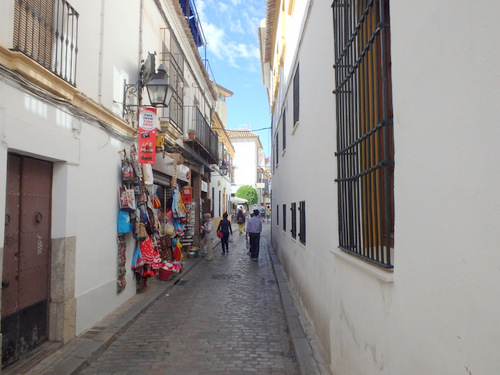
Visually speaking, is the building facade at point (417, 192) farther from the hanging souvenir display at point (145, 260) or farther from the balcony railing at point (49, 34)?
the hanging souvenir display at point (145, 260)

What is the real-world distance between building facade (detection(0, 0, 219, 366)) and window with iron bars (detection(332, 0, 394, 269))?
10.6ft

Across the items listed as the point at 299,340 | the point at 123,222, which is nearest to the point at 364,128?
the point at 299,340

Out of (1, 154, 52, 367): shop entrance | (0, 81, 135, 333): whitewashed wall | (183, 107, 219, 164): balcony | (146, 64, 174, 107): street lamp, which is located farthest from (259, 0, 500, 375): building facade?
(183, 107, 219, 164): balcony

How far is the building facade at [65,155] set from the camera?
13.3 ft

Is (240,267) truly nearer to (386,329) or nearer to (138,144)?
(138,144)

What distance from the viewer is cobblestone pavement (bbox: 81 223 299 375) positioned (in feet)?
14.7

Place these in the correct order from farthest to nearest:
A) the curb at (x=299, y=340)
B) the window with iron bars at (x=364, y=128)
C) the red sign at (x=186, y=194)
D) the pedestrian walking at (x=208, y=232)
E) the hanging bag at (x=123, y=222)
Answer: the pedestrian walking at (x=208, y=232), the red sign at (x=186, y=194), the hanging bag at (x=123, y=222), the curb at (x=299, y=340), the window with iron bars at (x=364, y=128)

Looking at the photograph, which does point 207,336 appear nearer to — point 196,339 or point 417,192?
point 196,339

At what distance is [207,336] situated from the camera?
5527 mm

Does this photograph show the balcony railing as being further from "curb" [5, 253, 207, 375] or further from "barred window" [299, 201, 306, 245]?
"barred window" [299, 201, 306, 245]

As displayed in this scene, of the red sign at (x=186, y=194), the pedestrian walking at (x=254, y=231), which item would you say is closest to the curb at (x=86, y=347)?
the red sign at (x=186, y=194)

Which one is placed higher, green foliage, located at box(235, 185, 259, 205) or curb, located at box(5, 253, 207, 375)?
green foliage, located at box(235, 185, 259, 205)

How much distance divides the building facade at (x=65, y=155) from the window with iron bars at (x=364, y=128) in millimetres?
3239

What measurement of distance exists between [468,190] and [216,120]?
19853mm
